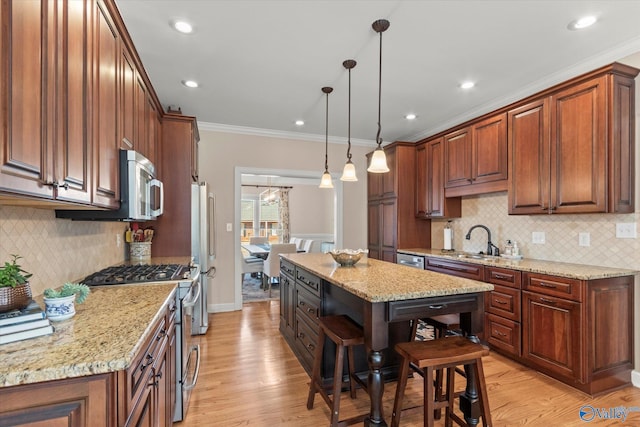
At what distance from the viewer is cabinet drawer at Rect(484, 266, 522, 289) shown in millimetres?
2699

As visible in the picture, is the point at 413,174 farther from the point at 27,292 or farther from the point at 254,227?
the point at 254,227

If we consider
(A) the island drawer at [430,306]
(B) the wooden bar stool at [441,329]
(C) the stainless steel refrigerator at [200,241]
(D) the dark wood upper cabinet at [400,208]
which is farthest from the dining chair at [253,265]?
(A) the island drawer at [430,306]

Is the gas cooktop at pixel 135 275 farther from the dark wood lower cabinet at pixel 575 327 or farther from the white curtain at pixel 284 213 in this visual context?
the white curtain at pixel 284 213

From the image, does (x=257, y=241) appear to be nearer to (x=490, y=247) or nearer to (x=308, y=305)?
(x=308, y=305)

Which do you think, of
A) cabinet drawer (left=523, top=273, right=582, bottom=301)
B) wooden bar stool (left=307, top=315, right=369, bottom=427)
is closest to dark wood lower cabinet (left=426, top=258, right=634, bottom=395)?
cabinet drawer (left=523, top=273, right=582, bottom=301)

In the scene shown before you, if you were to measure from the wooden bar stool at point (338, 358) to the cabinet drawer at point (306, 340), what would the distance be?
0.34 meters

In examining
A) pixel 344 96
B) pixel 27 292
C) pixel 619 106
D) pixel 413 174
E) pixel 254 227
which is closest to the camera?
pixel 27 292

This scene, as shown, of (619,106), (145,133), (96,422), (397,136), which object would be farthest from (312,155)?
(96,422)

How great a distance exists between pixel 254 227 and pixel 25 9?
8119mm

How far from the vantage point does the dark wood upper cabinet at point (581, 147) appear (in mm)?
2324

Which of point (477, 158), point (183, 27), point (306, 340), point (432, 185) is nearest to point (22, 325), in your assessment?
point (306, 340)

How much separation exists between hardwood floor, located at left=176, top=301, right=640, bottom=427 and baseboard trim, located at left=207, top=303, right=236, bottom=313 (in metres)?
1.24

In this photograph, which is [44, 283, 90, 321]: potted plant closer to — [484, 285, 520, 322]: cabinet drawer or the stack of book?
the stack of book

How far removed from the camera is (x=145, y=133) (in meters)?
2.49
